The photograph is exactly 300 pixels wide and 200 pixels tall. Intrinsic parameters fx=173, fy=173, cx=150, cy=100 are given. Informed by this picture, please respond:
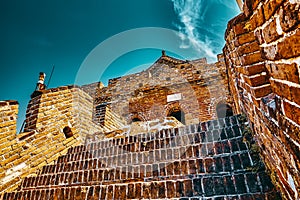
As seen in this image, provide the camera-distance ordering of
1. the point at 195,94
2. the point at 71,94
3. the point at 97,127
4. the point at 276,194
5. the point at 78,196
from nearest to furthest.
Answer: the point at 276,194, the point at 78,196, the point at 71,94, the point at 97,127, the point at 195,94

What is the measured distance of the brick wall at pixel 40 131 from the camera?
9.23 feet

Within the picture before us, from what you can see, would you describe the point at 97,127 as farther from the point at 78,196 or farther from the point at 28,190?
the point at 78,196

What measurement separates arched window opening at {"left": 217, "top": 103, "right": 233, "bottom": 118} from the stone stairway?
5529 millimetres

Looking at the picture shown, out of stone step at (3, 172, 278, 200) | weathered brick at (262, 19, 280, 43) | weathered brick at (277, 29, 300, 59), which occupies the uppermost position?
weathered brick at (262, 19, 280, 43)

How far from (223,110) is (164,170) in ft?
20.7

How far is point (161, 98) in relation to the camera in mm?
8438

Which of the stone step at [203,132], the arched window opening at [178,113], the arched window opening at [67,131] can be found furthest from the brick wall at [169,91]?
the stone step at [203,132]

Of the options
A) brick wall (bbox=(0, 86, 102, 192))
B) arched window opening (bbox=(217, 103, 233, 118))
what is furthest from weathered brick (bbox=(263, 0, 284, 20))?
arched window opening (bbox=(217, 103, 233, 118))

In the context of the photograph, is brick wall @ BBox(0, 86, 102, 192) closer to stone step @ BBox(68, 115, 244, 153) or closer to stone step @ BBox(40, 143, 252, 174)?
stone step @ BBox(40, 143, 252, 174)

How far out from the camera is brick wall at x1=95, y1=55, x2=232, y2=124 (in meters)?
7.52

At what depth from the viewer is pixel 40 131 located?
334 centimetres

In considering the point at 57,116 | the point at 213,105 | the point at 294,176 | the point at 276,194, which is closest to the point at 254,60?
the point at 294,176

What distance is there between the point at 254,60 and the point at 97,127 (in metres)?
4.29

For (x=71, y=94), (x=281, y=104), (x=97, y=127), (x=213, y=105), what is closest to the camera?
(x=281, y=104)
